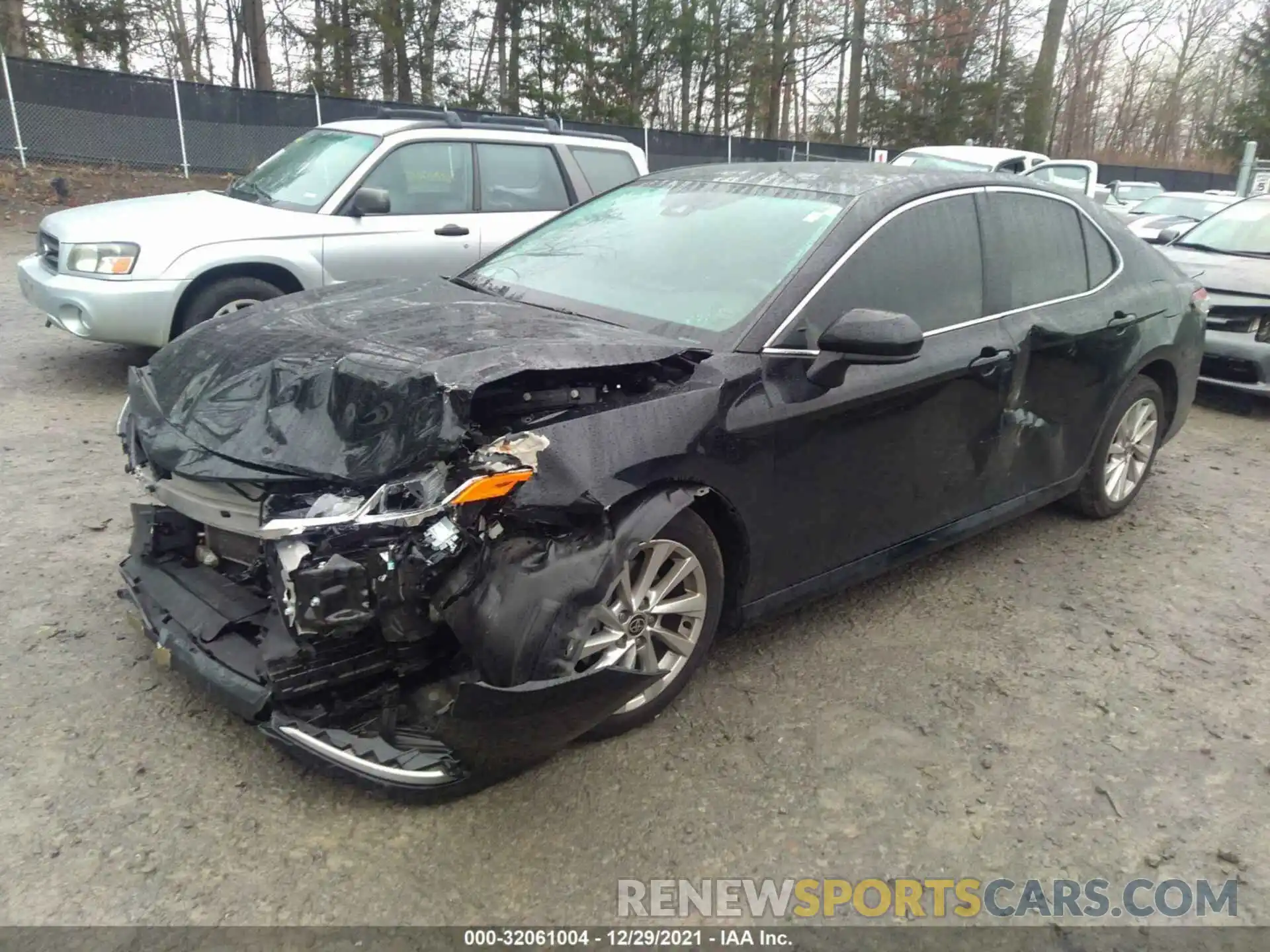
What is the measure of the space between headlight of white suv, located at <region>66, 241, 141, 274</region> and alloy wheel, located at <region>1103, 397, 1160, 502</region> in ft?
18.7

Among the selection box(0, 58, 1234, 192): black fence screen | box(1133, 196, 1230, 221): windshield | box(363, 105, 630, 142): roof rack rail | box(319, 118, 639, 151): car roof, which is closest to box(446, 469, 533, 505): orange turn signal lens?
box(319, 118, 639, 151): car roof

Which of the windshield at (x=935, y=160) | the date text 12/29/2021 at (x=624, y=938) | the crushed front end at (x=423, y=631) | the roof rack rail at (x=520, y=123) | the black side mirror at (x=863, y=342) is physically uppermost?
the roof rack rail at (x=520, y=123)

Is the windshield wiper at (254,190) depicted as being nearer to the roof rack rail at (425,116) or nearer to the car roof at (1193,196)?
the roof rack rail at (425,116)

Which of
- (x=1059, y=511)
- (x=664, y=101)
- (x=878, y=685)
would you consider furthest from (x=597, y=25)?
(x=878, y=685)

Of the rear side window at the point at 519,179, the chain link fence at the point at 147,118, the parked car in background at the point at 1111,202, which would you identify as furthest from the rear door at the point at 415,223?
the parked car in background at the point at 1111,202

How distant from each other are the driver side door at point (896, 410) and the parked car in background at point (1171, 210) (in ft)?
41.4

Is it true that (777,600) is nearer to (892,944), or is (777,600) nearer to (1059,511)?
(892,944)

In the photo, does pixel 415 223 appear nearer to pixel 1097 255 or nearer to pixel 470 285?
pixel 470 285

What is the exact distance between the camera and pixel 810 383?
315 cm

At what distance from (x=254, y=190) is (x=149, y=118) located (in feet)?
35.3

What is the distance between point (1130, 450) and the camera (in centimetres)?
488

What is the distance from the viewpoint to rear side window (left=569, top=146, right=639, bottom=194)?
755 cm

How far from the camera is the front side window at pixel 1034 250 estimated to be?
3951mm

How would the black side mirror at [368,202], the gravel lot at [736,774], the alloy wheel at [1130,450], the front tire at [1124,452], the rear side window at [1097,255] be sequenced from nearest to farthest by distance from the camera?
1. the gravel lot at [736,774]
2. the rear side window at [1097,255]
3. the front tire at [1124,452]
4. the alloy wheel at [1130,450]
5. the black side mirror at [368,202]
